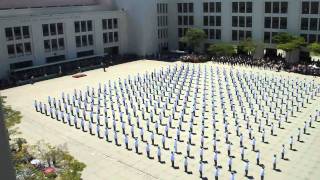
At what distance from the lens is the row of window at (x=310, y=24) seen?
Answer: 61.3 metres

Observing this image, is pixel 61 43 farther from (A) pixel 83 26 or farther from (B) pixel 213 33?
(B) pixel 213 33

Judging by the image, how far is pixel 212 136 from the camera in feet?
104

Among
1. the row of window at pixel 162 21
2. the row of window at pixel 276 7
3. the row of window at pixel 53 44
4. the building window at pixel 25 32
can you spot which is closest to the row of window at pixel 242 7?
the row of window at pixel 276 7

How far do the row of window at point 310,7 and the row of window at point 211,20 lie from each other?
58.0ft

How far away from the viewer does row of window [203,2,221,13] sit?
7414cm

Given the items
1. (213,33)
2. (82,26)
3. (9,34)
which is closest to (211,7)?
(213,33)

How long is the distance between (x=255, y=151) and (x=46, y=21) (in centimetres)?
4882

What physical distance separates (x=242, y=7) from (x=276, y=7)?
282 inches

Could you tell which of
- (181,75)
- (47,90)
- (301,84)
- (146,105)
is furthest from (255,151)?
(47,90)

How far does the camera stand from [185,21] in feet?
263

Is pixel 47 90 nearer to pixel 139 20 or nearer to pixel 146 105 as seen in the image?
pixel 146 105

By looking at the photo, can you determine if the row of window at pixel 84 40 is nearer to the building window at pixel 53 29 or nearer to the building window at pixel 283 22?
the building window at pixel 53 29

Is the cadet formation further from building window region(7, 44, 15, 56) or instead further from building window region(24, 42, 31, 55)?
building window region(7, 44, 15, 56)

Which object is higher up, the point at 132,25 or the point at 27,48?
the point at 132,25
